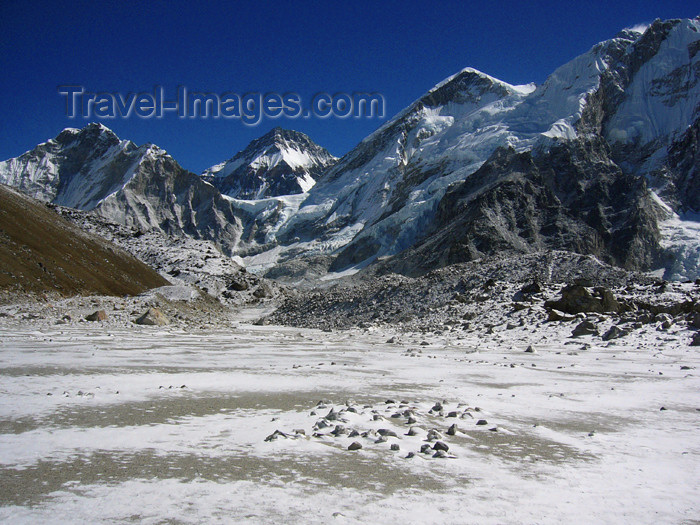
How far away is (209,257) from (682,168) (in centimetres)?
10771

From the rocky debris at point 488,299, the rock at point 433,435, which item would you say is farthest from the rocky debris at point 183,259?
the rock at point 433,435

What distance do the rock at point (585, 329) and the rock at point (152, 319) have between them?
1911cm

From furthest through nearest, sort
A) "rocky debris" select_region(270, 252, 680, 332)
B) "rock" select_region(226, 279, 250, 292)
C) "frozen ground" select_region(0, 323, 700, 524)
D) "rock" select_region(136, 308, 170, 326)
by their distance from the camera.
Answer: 1. "rock" select_region(226, 279, 250, 292)
2. "rock" select_region(136, 308, 170, 326)
3. "rocky debris" select_region(270, 252, 680, 332)
4. "frozen ground" select_region(0, 323, 700, 524)

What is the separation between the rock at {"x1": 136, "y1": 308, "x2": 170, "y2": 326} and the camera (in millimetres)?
24655

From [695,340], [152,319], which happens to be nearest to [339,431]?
[695,340]

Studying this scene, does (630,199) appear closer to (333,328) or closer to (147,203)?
(333,328)

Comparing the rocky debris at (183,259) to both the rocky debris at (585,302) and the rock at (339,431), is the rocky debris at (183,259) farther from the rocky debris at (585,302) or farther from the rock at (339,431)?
the rock at (339,431)

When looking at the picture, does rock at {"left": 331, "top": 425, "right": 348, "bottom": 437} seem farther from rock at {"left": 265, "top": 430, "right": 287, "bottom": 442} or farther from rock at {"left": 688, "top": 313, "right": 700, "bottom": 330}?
rock at {"left": 688, "top": 313, "right": 700, "bottom": 330}

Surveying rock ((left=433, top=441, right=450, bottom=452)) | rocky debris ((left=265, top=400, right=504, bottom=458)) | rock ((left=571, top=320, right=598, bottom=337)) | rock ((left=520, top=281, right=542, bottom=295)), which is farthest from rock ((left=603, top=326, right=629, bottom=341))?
rock ((left=433, top=441, right=450, bottom=452))

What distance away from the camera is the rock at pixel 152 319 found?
80.9 feet

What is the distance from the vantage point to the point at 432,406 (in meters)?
8.60

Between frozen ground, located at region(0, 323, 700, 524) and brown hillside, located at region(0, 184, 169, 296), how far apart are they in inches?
581

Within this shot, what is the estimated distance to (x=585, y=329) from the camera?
20.8 m

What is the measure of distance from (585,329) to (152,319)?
777 inches
